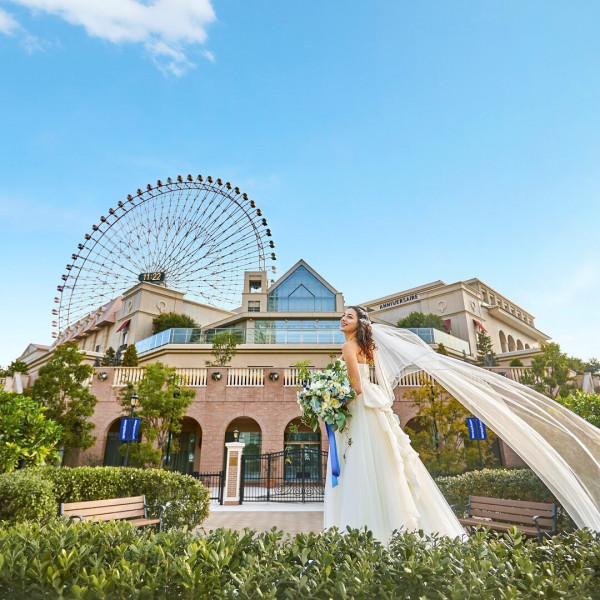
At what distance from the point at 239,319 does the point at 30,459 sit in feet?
85.8

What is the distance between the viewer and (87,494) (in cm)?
756

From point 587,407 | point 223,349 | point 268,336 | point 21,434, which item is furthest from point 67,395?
point 587,407

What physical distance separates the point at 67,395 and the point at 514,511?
17020 mm

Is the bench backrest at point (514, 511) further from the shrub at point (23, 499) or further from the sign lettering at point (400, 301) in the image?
the sign lettering at point (400, 301)

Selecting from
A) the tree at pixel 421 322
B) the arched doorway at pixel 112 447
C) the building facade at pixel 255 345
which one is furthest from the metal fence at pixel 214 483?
the tree at pixel 421 322

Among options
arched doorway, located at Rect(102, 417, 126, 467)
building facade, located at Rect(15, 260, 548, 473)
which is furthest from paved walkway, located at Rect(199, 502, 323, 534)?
arched doorway, located at Rect(102, 417, 126, 467)

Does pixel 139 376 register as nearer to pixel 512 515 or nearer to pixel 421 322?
pixel 512 515

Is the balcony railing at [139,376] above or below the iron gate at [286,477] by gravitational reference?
above

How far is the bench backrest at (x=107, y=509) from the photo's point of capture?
18.7 feet

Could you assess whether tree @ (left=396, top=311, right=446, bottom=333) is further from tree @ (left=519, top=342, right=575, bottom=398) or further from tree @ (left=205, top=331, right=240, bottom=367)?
tree @ (left=205, top=331, right=240, bottom=367)

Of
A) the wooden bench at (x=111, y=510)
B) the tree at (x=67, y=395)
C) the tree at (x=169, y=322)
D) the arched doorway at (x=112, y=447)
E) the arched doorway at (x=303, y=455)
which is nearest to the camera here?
the wooden bench at (x=111, y=510)

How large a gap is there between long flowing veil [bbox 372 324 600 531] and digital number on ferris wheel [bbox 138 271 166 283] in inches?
1342

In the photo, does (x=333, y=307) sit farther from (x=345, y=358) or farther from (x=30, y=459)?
(x=345, y=358)

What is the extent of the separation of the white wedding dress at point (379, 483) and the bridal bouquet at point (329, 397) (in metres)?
0.14
